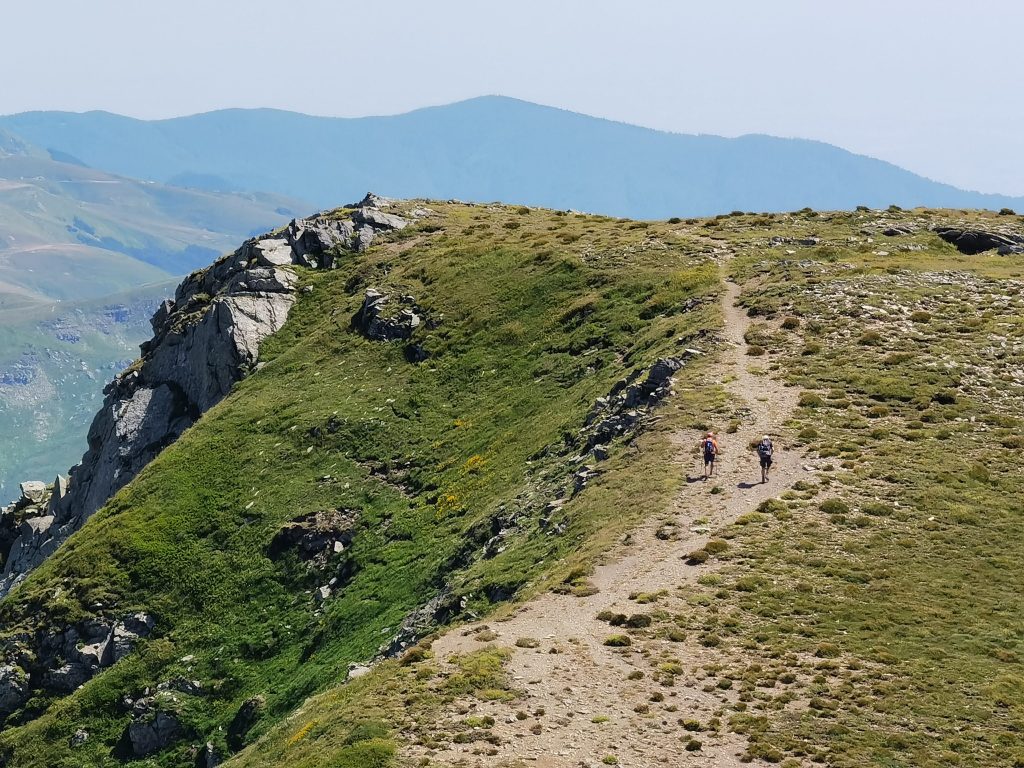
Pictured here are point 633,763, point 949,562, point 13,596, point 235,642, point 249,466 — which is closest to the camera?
point 633,763

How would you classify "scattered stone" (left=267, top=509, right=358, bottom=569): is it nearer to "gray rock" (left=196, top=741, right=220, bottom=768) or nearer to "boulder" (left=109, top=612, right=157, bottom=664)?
"boulder" (left=109, top=612, right=157, bottom=664)

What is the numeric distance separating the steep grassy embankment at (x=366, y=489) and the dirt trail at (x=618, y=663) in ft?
8.90

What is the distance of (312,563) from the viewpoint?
62844 mm

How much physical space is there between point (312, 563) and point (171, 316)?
57308mm

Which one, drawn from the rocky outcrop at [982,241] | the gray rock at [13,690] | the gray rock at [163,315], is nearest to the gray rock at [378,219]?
the gray rock at [163,315]

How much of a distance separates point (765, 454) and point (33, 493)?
9530cm

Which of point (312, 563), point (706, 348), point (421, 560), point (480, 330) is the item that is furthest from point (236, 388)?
point (706, 348)

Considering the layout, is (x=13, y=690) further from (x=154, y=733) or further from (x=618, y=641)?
(x=618, y=641)

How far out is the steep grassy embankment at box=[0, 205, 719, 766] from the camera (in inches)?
2056

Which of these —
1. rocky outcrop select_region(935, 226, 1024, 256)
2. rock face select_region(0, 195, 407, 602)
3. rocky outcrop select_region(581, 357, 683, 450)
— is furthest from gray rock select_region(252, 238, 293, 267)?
rocky outcrop select_region(935, 226, 1024, 256)

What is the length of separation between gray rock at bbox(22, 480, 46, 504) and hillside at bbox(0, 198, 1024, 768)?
137 cm

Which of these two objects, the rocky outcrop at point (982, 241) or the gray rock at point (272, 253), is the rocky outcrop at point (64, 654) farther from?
the rocky outcrop at point (982, 241)

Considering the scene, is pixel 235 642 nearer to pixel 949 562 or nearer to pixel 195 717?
pixel 195 717

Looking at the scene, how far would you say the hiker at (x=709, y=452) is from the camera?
46.6m
